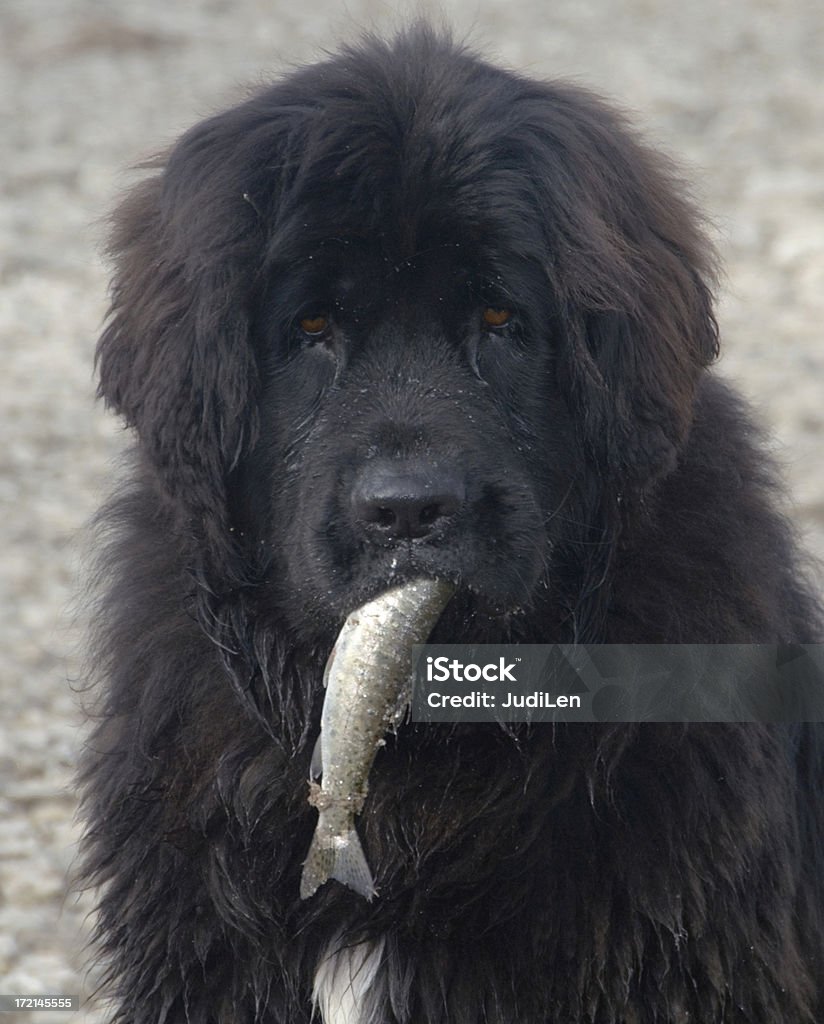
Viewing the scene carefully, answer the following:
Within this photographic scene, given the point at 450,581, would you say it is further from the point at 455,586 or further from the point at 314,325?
the point at 314,325

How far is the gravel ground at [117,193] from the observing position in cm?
507

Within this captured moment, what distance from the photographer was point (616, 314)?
10.7 feet

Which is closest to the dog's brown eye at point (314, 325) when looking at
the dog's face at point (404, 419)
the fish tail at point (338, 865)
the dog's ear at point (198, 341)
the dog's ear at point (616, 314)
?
the dog's face at point (404, 419)

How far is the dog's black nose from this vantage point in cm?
294

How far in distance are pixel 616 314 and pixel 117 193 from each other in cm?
141

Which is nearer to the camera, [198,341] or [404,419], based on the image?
[404,419]

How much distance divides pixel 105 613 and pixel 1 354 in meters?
5.58

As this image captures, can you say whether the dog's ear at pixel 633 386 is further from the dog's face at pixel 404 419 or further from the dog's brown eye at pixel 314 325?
the dog's brown eye at pixel 314 325

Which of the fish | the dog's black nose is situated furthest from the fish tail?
the dog's black nose

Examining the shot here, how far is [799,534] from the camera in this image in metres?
3.87

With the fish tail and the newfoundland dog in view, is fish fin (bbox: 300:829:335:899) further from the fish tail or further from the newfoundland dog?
the newfoundland dog

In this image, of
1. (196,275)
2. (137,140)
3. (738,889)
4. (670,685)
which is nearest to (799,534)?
(670,685)

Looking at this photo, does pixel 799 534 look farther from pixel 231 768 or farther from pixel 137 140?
pixel 137 140

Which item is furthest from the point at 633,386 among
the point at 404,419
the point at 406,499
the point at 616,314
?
the point at 406,499
